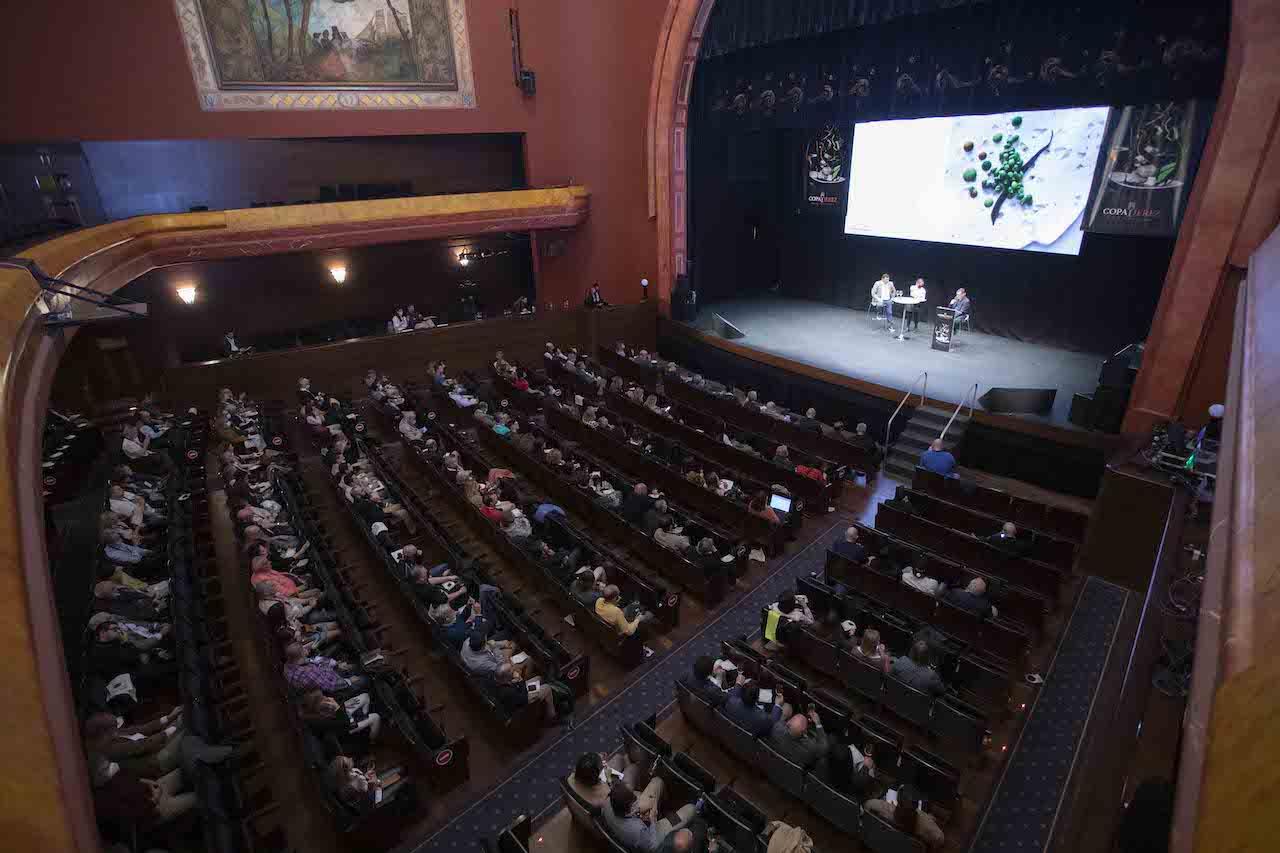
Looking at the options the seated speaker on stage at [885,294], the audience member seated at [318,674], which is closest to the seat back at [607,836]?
the audience member seated at [318,674]

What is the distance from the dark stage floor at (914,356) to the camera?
10516 millimetres

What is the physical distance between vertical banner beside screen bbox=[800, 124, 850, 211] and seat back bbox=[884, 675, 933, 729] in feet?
37.2

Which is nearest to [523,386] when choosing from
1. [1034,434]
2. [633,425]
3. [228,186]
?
[633,425]

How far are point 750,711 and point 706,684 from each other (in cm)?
46

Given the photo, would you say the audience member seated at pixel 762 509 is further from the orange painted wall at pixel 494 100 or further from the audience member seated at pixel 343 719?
the orange painted wall at pixel 494 100

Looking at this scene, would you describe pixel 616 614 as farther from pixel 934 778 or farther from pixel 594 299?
pixel 594 299

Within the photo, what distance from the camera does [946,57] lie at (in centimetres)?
1001

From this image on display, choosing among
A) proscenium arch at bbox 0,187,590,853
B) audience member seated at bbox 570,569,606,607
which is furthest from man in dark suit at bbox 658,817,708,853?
proscenium arch at bbox 0,187,590,853

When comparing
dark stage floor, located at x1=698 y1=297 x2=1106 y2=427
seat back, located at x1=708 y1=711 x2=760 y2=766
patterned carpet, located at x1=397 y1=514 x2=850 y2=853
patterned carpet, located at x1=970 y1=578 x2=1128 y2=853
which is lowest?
patterned carpet, located at x1=397 y1=514 x2=850 y2=853

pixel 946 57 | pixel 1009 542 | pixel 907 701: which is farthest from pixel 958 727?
pixel 946 57

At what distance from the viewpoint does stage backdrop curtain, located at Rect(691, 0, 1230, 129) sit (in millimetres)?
7855

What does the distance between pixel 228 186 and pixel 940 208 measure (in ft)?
46.2

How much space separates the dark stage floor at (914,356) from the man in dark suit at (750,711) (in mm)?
6552

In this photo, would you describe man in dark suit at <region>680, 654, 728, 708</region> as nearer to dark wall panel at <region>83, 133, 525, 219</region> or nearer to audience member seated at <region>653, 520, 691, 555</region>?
audience member seated at <region>653, 520, 691, 555</region>
